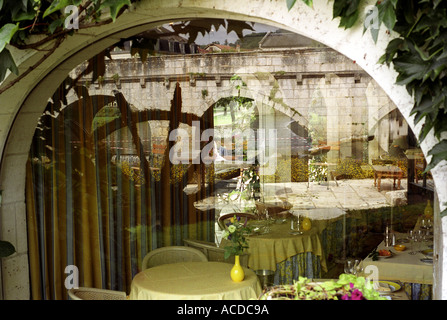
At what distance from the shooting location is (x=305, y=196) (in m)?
7.66

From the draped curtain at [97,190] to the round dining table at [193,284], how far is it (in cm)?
113

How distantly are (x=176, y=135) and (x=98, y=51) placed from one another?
1670 millimetres

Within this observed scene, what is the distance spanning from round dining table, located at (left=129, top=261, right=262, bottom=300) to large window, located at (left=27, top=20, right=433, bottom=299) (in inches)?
46.5

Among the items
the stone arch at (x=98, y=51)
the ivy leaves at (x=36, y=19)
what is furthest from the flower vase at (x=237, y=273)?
the ivy leaves at (x=36, y=19)

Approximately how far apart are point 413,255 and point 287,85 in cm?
195

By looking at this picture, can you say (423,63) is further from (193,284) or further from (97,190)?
(97,190)

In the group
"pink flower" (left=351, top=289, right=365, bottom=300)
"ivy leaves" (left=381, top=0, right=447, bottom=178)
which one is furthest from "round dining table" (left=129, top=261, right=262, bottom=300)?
"ivy leaves" (left=381, top=0, right=447, bottom=178)

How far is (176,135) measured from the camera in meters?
5.48

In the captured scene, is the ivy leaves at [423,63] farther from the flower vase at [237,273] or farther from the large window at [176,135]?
the flower vase at [237,273]

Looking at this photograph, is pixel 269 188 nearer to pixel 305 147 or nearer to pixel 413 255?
pixel 305 147

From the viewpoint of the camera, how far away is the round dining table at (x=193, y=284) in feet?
11.4

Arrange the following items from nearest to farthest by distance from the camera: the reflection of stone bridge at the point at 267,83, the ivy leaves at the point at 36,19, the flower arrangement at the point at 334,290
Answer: the flower arrangement at the point at 334,290 → the ivy leaves at the point at 36,19 → the reflection of stone bridge at the point at 267,83

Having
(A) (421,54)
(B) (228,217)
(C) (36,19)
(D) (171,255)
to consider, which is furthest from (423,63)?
(B) (228,217)
